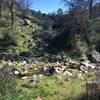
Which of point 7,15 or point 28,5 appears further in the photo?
point 28,5

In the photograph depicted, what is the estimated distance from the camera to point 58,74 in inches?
747

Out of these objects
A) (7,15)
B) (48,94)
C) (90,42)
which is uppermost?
(7,15)

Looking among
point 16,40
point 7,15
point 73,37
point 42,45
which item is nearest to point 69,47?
point 73,37

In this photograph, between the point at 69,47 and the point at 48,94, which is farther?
the point at 69,47

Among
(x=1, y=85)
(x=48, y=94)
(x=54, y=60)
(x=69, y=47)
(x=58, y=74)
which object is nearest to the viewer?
(x=1, y=85)

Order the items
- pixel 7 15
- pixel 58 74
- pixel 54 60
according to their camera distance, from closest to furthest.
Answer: pixel 58 74, pixel 54 60, pixel 7 15

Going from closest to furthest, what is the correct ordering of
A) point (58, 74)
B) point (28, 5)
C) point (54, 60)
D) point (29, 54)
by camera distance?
point (58, 74) < point (54, 60) < point (29, 54) < point (28, 5)

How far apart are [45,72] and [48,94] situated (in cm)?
506

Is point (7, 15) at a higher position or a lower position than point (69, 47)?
higher

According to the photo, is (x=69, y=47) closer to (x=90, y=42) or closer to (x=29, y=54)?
(x=90, y=42)

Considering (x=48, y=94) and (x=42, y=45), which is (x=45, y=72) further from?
(x=42, y=45)

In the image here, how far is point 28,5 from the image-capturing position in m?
58.7

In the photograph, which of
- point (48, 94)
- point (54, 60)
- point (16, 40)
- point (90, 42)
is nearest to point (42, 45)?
point (16, 40)

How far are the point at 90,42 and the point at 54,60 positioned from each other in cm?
655
